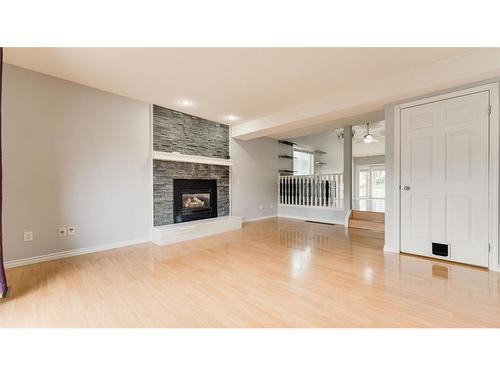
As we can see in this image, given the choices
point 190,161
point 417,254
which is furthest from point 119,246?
point 417,254

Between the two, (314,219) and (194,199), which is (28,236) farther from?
(314,219)

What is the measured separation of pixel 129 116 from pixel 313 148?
6.63 metres

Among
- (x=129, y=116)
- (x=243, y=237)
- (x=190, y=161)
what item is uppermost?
(x=129, y=116)

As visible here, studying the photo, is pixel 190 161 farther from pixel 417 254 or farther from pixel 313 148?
pixel 313 148

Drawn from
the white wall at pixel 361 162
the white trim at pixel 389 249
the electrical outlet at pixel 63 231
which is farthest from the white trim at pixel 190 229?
the white wall at pixel 361 162

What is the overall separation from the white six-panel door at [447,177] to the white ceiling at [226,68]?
707mm

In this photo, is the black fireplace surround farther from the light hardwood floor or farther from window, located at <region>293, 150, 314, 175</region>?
window, located at <region>293, 150, 314, 175</region>

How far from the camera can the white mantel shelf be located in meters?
3.81

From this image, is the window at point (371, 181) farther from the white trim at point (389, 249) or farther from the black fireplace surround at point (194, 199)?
the black fireplace surround at point (194, 199)

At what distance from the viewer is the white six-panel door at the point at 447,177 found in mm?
2516

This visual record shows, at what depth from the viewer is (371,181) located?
9375mm

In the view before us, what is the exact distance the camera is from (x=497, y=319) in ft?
5.02

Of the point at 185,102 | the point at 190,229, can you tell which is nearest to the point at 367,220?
the point at 190,229

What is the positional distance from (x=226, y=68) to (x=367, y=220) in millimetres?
4411
